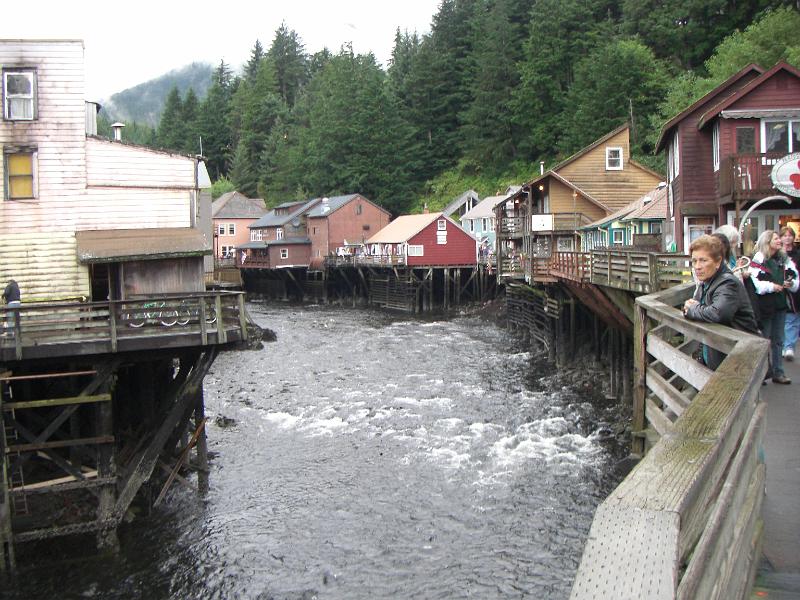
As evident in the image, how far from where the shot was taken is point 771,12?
57188mm

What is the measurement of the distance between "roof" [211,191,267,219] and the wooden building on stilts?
71810 mm

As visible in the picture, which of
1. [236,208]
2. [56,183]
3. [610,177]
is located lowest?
[56,183]

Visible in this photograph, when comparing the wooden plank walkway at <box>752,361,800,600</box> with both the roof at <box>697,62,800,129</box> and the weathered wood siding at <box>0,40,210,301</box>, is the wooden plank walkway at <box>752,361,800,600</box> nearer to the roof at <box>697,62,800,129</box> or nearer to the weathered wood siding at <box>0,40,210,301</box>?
the weathered wood siding at <box>0,40,210,301</box>

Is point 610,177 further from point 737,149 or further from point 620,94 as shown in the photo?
point 737,149

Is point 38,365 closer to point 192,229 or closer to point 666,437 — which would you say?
point 192,229

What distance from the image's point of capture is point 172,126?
125m

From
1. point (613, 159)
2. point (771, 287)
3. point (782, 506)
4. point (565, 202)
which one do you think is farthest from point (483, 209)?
point (782, 506)

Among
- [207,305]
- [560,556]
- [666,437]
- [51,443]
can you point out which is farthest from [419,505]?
[666,437]

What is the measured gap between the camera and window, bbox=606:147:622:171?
45.5 metres

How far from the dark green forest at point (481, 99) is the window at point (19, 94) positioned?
41139 millimetres

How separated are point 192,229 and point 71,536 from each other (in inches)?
279

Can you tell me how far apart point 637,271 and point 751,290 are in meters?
9.32

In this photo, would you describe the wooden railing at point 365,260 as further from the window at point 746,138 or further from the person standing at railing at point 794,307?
the person standing at railing at point 794,307

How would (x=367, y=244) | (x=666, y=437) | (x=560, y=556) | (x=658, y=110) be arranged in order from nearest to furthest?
(x=666, y=437) < (x=560, y=556) < (x=658, y=110) < (x=367, y=244)
